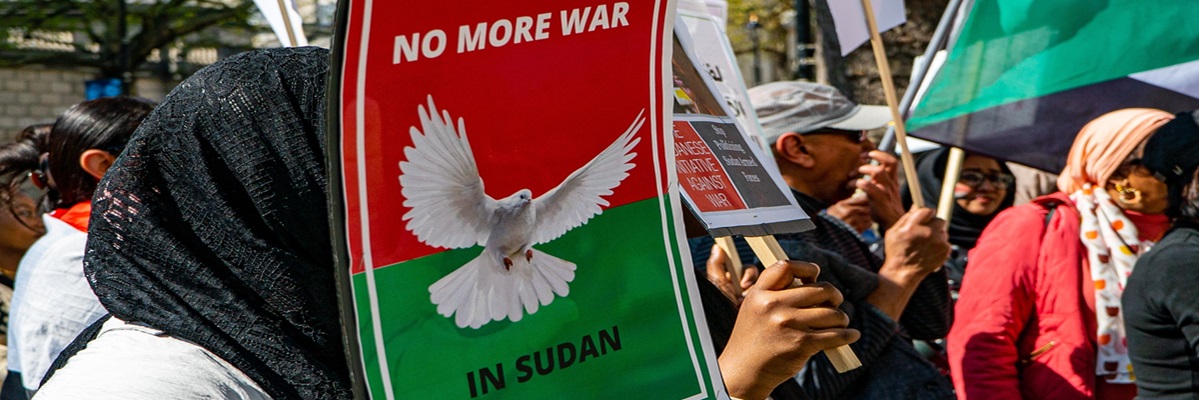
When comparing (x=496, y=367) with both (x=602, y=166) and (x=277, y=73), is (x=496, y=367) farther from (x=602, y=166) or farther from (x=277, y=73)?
(x=277, y=73)

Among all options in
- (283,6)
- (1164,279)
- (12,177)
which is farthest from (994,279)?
(12,177)

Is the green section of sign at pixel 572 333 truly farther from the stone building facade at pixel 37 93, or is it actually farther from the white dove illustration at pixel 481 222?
the stone building facade at pixel 37 93

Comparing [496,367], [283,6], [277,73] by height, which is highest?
[283,6]

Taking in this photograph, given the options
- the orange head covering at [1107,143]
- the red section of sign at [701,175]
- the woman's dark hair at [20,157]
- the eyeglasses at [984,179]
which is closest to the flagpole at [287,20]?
the red section of sign at [701,175]

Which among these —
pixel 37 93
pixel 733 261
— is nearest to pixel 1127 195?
pixel 733 261

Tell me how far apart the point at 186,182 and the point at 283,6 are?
1352 mm

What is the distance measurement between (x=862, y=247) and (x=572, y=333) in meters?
2.38

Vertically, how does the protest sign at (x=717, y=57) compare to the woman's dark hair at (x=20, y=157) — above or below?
above

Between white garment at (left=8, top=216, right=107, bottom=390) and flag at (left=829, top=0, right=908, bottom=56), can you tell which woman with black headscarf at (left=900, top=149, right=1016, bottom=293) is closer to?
flag at (left=829, top=0, right=908, bottom=56)

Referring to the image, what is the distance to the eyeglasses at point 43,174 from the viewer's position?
→ 11.6 feet

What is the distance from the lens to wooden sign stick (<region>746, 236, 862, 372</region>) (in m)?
1.88

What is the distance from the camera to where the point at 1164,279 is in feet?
10.3

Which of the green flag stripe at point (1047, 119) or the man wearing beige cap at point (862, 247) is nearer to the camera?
the man wearing beige cap at point (862, 247)

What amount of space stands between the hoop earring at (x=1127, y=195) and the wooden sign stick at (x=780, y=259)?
2040 mm
